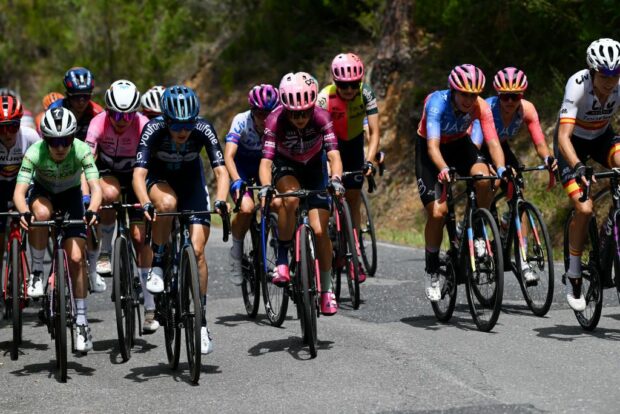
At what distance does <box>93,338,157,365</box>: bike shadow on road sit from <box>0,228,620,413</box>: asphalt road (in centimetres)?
2

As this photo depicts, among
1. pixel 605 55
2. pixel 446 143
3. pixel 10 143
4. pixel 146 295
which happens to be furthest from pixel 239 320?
pixel 605 55

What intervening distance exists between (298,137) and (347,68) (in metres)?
2.13

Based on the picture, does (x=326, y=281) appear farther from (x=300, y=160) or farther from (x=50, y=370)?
(x=50, y=370)

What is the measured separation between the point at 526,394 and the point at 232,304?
525 centimetres

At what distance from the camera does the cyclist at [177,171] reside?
8555mm

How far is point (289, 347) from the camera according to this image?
9.12 m

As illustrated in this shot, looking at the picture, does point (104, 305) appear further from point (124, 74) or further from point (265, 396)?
point (124, 74)

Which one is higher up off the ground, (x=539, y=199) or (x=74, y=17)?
(x=74, y=17)

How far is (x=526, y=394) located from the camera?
7.13 metres

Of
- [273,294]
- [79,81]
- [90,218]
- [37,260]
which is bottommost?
[273,294]

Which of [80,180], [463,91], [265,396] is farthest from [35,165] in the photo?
[463,91]

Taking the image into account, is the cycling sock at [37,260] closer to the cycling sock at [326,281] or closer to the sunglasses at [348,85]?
the cycling sock at [326,281]

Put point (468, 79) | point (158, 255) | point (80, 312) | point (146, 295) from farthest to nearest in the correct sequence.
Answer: point (146, 295)
point (468, 79)
point (80, 312)
point (158, 255)

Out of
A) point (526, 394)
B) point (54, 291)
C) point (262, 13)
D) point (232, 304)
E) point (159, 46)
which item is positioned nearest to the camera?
point (526, 394)
